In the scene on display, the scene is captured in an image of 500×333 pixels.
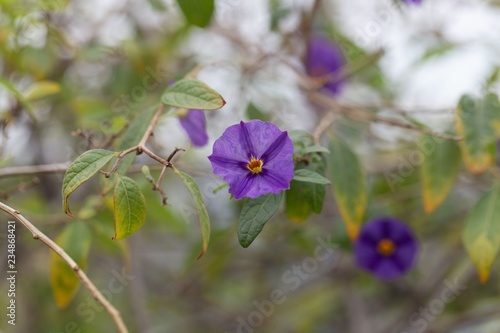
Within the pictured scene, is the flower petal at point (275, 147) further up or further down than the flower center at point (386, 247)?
further down

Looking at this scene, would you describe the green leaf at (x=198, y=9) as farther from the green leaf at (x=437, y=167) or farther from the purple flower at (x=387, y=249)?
the purple flower at (x=387, y=249)

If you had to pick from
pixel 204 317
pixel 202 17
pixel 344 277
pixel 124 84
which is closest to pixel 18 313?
pixel 204 317

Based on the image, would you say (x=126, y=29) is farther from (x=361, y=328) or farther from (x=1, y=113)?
(x=361, y=328)

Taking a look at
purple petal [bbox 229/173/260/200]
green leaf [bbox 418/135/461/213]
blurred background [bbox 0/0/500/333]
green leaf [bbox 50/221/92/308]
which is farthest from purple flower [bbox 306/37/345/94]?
purple petal [bbox 229/173/260/200]

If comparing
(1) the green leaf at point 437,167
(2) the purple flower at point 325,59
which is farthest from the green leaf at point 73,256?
(2) the purple flower at point 325,59

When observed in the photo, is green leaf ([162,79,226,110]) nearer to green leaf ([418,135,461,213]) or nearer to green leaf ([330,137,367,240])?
green leaf ([330,137,367,240])
